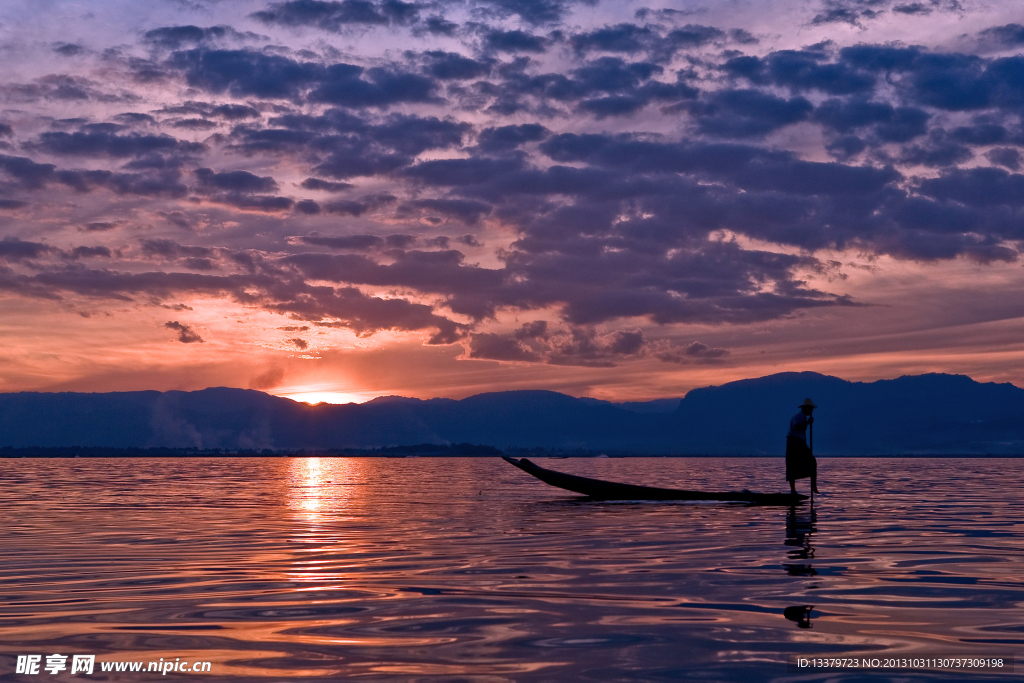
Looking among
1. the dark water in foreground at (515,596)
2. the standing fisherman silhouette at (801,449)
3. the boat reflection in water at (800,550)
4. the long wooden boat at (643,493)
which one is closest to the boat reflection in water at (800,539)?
the boat reflection in water at (800,550)

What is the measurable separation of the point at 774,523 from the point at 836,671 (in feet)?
53.9

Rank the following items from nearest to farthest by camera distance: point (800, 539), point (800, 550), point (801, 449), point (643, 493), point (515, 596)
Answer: point (515, 596) < point (800, 550) < point (800, 539) < point (801, 449) < point (643, 493)

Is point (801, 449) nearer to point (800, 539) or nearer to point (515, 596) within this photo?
point (800, 539)

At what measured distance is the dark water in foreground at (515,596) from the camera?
8.85 metres

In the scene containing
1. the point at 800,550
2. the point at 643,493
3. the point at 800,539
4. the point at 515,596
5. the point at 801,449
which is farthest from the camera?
the point at 643,493

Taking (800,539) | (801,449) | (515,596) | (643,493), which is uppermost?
(801,449)

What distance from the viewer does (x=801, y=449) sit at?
30016 mm

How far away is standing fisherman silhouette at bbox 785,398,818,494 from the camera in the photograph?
29.1 m

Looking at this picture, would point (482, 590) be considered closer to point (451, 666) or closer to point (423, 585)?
point (423, 585)

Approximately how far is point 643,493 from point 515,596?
22268 mm

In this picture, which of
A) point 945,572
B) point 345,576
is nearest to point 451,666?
point 345,576

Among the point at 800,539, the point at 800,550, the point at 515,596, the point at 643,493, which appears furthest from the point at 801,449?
the point at 515,596

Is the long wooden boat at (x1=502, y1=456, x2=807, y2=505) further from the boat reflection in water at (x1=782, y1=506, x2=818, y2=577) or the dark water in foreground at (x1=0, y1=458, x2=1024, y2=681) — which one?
the dark water in foreground at (x1=0, y1=458, x2=1024, y2=681)

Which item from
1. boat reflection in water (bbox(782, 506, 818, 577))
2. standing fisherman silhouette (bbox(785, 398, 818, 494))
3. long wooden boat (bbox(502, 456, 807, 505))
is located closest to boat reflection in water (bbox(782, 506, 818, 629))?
boat reflection in water (bbox(782, 506, 818, 577))
